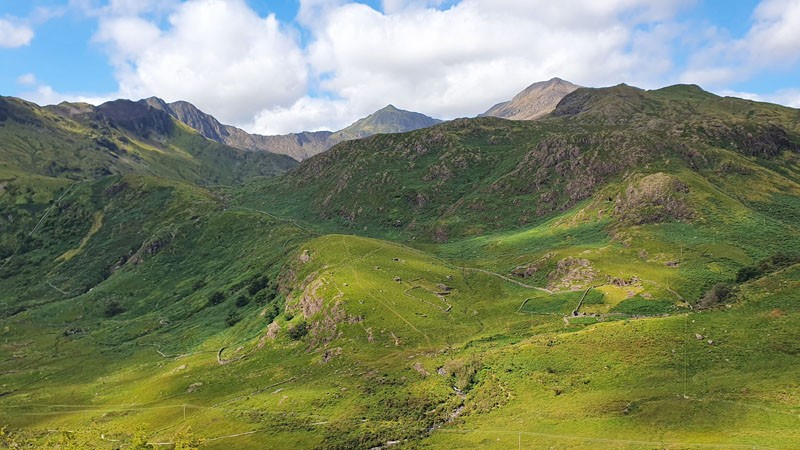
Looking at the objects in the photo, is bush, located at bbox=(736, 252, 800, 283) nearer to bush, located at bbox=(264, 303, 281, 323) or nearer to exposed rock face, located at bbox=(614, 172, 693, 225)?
exposed rock face, located at bbox=(614, 172, 693, 225)

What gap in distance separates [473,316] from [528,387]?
50175 mm

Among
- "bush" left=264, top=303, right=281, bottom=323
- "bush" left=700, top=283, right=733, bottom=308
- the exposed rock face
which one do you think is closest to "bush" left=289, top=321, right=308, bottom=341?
"bush" left=264, top=303, right=281, bottom=323

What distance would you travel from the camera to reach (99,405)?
511 ft

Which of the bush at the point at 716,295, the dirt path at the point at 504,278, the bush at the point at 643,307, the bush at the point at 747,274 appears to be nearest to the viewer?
the bush at the point at 716,295

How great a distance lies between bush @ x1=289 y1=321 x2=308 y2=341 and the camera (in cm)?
15488

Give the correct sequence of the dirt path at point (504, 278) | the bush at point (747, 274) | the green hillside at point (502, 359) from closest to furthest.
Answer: the green hillside at point (502, 359) → the bush at point (747, 274) → the dirt path at point (504, 278)

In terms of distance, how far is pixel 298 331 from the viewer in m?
156

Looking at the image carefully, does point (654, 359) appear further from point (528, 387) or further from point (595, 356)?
point (528, 387)

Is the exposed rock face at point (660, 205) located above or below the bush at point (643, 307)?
above

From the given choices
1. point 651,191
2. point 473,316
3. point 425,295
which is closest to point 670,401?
point 473,316

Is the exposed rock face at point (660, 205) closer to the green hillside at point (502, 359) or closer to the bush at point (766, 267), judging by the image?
the green hillside at point (502, 359)

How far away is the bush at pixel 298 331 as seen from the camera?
155 meters

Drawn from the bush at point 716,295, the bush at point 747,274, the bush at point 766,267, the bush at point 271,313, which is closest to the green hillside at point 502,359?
the bush at point 716,295

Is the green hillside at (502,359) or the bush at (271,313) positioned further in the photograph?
the bush at (271,313)
